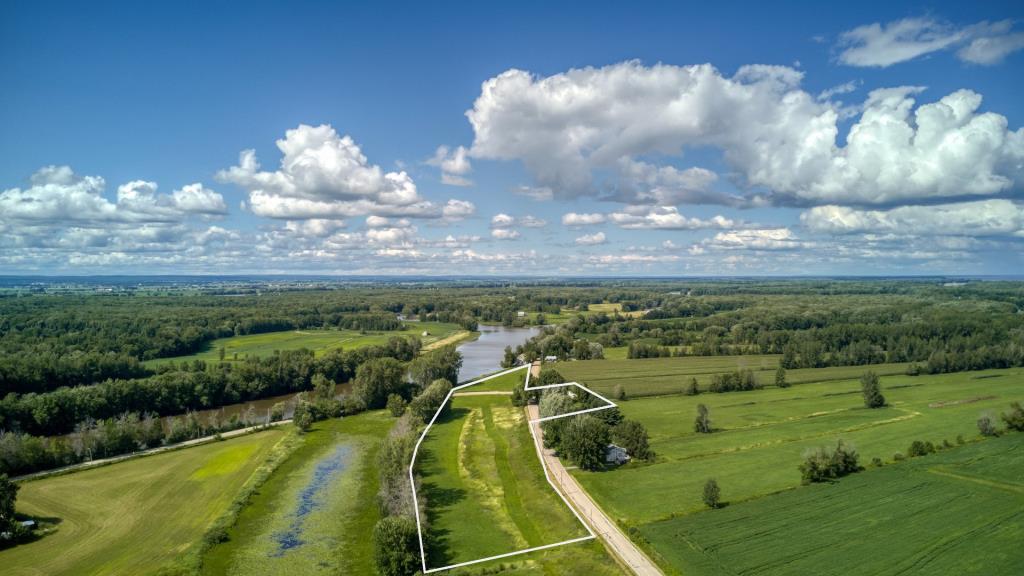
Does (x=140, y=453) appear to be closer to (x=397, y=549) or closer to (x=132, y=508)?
(x=132, y=508)

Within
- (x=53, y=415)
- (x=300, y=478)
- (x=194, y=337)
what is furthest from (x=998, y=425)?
(x=194, y=337)

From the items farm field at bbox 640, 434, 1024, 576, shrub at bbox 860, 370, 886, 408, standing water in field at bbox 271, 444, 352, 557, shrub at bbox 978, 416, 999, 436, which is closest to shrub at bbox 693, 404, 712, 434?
farm field at bbox 640, 434, 1024, 576

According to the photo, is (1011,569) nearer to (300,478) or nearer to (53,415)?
(300,478)

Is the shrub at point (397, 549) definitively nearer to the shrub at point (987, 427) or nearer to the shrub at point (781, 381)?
the shrub at point (987, 427)

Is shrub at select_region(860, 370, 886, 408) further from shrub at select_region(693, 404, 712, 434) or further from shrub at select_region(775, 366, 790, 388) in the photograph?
shrub at select_region(693, 404, 712, 434)

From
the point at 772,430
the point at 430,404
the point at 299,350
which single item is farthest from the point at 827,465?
the point at 299,350

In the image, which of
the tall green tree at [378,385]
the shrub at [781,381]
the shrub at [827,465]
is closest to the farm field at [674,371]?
the shrub at [781,381]
